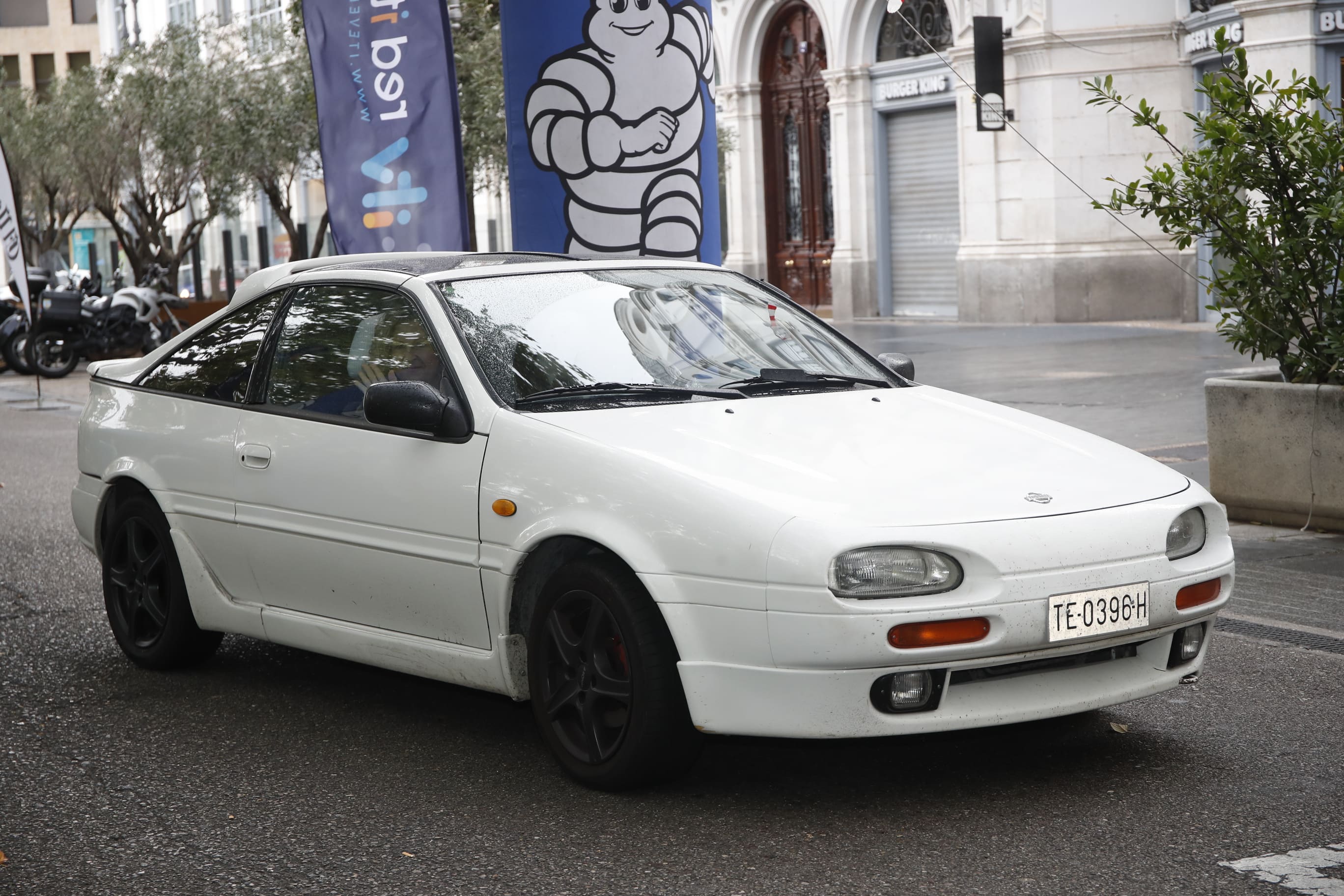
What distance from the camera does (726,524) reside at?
4.18m

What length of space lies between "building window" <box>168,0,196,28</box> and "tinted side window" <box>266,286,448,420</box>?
159 feet

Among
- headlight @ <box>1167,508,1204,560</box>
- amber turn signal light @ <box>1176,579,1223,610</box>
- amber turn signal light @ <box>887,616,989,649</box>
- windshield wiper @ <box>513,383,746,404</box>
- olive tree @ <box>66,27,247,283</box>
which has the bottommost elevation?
amber turn signal light @ <box>1176,579,1223,610</box>

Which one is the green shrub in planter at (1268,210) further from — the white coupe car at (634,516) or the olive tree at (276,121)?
the olive tree at (276,121)

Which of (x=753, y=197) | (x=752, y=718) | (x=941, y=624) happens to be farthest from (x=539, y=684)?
(x=753, y=197)

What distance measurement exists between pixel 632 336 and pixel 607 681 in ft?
4.02

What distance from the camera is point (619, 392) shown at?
195 inches

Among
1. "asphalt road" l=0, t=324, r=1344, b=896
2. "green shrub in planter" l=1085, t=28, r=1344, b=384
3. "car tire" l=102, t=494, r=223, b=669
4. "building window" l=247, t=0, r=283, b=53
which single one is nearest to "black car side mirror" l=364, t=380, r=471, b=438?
"asphalt road" l=0, t=324, r=1344, b=896

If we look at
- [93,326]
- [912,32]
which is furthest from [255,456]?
[912,32]

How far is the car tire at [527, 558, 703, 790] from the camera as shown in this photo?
169 inches

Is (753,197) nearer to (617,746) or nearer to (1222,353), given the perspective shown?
(1222,353)

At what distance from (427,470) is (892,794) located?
5.23 ft

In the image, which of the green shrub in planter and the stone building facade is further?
the stone building facade

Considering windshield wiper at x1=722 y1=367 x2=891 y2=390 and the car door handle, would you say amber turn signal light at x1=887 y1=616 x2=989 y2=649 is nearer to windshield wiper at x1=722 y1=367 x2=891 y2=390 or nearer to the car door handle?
windshield wiper at x1=722 y1=367 x2=891 y2=390

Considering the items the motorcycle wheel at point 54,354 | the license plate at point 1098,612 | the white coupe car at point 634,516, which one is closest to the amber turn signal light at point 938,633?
the white coupe car at point 634,516
